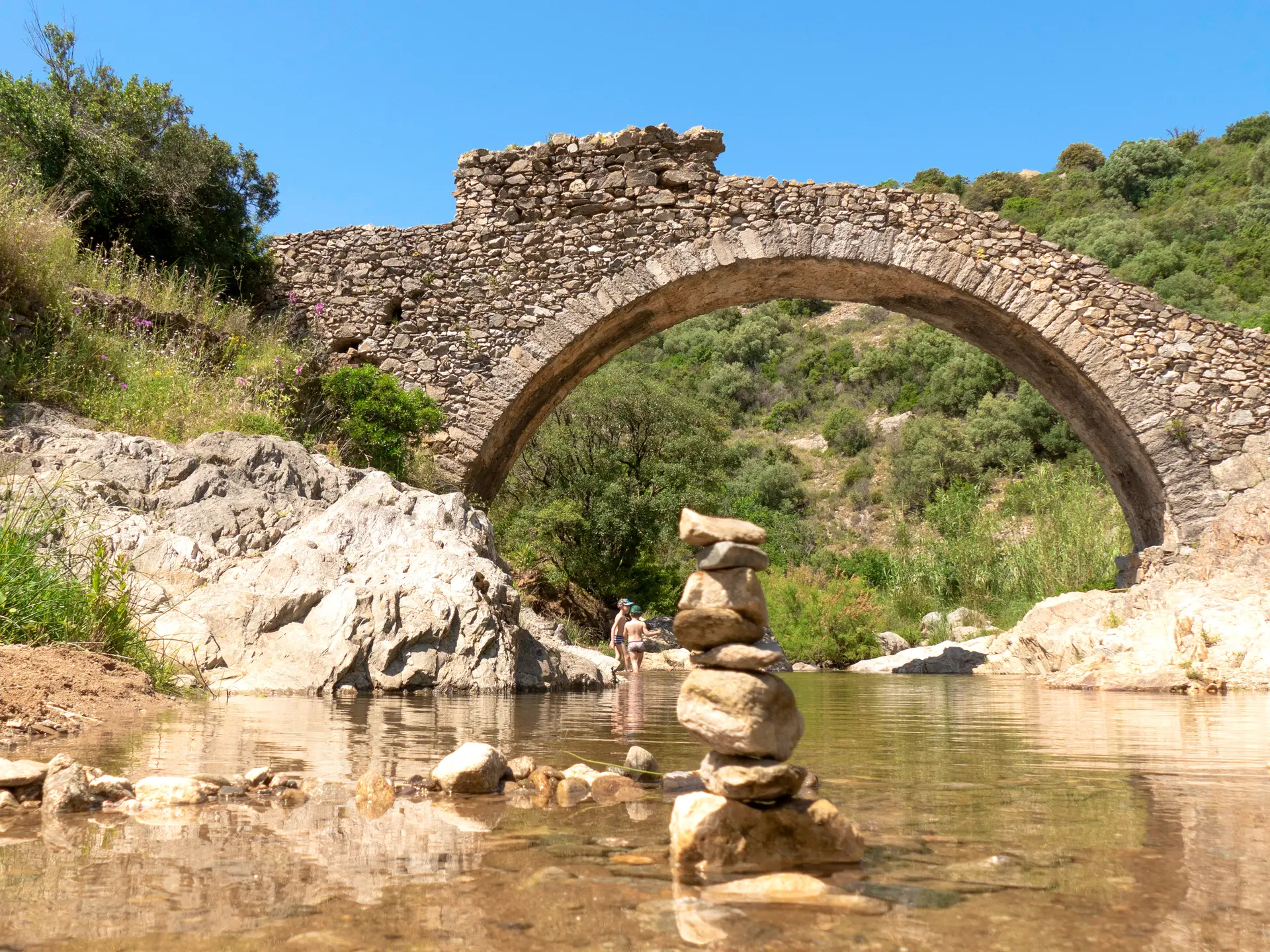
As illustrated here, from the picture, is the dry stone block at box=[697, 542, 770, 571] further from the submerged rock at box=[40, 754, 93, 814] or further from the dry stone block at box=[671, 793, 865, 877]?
the submerged rock at box=[40, 754, 93, 814]

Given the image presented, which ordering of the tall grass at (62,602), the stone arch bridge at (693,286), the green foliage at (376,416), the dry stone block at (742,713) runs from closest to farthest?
the dry stone block at (742,713)
the tall grass at (62,602)
the green foliage at (376,416)
the stone arch bridge at (693,286)

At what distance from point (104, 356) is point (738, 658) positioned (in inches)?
311

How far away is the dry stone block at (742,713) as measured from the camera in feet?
5.80

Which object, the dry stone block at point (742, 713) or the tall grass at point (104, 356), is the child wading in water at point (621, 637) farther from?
the dry stone block at point (742, 713)

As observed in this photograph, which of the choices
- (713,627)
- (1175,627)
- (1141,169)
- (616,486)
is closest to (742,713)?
(713,627)

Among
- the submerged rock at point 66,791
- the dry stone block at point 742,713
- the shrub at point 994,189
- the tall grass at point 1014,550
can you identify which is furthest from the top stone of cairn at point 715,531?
the shrub at point 994,189

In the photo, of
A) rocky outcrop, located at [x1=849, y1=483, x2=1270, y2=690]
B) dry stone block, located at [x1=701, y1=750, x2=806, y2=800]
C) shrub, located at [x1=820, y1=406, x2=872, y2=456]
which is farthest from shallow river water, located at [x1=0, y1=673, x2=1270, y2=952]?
shrub, located at [x1=820, y1=406, x2=872, y2=456]

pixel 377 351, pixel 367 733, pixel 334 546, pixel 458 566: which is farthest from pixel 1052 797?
pixel 377 351

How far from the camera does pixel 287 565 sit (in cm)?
579

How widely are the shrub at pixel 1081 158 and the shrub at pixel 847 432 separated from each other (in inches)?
984

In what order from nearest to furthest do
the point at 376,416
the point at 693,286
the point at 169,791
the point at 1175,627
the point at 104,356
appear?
the point at 169,791 < the point at 1175,627 < the point at 104,356 < the point at 376,416 < the point at 693,286

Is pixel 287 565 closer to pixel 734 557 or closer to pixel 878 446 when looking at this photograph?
pixel 734 557

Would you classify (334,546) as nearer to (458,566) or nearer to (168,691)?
(458,566)

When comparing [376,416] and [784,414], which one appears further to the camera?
[784,414]
